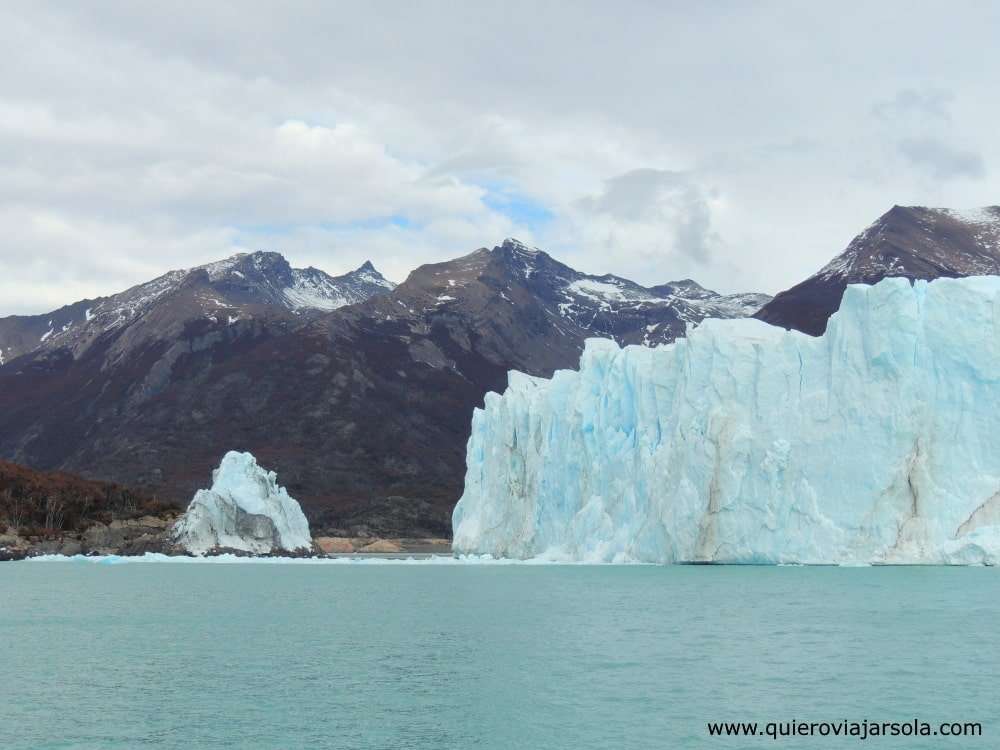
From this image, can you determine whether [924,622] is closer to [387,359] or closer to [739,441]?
[739,441]

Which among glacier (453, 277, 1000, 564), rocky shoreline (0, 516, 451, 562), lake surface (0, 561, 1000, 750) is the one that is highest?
glacier (453, 277, 1000, 564)

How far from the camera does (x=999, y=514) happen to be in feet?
162

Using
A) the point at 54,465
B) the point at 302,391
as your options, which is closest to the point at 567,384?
the point at 302,391

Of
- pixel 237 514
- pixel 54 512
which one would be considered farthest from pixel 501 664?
pixel 54 512

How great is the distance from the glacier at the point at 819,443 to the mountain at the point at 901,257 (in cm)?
9876

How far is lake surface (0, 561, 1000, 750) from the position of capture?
19922 mm

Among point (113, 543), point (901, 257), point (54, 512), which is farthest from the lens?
point (901, 257)

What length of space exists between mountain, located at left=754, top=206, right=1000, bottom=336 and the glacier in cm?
9876

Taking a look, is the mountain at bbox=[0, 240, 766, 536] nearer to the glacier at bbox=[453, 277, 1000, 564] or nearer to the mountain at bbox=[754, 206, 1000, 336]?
the mountain at bbox=[754, 206, 1000, 336]

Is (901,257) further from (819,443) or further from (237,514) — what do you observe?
(819,443)

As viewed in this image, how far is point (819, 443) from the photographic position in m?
53.5

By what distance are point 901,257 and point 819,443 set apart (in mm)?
119786

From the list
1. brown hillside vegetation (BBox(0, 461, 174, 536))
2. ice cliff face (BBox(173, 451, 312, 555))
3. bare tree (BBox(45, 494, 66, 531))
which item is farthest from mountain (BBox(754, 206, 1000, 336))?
bare tree (BBox(45, 494, 66, 531))

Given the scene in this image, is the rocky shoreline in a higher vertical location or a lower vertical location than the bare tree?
lower
